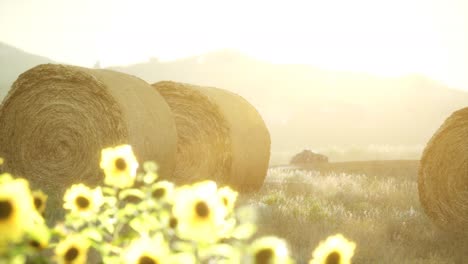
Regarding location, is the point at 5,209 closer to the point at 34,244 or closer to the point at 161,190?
the point at 34,244

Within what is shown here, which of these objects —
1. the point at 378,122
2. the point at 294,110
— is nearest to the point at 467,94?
the point at 378,122

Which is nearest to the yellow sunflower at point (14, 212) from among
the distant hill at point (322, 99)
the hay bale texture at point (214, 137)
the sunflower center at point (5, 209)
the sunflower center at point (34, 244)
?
the sunflower center at point (5, 209)

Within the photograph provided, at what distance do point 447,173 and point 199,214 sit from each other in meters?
5.58

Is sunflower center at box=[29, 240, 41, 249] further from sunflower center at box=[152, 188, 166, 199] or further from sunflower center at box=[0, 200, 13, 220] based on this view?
sunflower center at box=[152, 188, 166, 199]

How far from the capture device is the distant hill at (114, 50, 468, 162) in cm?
4394

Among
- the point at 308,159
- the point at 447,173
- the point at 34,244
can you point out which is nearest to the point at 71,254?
the point at 34,244

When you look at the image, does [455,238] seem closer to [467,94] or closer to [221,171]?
[221,171]

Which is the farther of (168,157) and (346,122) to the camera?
(346,122)

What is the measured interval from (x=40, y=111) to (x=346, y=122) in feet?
139

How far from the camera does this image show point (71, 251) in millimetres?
1911

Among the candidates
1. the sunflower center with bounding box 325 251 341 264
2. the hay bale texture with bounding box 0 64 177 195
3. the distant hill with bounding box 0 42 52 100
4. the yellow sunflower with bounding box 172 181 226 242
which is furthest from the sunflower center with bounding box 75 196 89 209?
the distant hill with bounding box 0 42 52 100

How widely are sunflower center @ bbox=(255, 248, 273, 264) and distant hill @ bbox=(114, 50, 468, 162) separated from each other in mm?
23366

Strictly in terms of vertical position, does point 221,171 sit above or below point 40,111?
below

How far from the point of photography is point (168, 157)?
729cm
